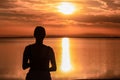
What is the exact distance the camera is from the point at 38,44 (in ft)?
19.1

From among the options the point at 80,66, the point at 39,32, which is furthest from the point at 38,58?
the point at 80,66

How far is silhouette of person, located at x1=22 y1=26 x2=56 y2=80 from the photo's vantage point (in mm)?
5730

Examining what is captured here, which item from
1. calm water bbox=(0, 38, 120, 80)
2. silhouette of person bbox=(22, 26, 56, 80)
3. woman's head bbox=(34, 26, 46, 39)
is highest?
woman's head bbox=(34, 26, 46, 39)

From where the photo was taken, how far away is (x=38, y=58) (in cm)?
577

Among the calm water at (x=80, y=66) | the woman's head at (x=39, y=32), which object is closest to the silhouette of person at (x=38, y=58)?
the woman's head at (x=39, y=32)

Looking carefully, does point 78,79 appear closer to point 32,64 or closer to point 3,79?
point 3,79

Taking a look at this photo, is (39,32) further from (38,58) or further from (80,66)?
(80,66)

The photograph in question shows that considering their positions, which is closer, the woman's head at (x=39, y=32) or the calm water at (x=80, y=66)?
→ the woman's head at (x=39, y=32)

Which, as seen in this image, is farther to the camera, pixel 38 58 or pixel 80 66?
pixel 80 66

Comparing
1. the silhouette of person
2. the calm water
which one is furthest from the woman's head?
the calm water

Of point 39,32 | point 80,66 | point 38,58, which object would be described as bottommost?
point 80,66

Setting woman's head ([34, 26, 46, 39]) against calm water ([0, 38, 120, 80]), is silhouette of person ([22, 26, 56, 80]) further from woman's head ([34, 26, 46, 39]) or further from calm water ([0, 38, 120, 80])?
calm water ([0, 38, 120, 80])

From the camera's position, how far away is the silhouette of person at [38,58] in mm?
5730

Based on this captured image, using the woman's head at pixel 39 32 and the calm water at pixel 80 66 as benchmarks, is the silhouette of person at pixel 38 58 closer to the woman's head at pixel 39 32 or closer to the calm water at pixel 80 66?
the woman's head at pixel 39 32
